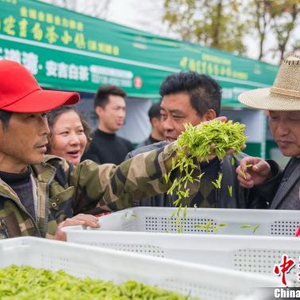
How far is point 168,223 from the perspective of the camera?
6.94 ft

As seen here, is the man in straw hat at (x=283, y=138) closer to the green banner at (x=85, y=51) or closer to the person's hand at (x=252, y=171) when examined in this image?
the person's hand at (x=252, y=171)

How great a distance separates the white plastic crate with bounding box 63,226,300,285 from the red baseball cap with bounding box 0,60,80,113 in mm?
617

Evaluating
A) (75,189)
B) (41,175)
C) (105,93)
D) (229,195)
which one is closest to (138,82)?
(105,93)

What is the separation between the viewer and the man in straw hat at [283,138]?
89.9 inches

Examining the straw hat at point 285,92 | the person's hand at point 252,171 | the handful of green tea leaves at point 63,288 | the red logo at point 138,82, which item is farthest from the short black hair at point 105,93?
the handful of green tea leaves at point 63,288

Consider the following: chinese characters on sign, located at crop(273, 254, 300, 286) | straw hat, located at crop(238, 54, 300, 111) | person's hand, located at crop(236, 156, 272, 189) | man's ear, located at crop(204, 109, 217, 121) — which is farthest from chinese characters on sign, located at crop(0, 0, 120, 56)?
chinese characters on sign, located at crop(273, 254, 300, 286)

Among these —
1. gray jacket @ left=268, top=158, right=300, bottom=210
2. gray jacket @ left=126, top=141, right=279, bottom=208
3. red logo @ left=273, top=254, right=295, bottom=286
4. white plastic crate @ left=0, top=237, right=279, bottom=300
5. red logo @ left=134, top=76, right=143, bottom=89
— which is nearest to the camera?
white plastic crate @ left=0, top=237, right=279, bottom=300

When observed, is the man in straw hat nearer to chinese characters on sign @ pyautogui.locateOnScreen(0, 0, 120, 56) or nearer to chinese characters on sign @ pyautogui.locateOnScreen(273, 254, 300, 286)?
chinese characters on sign @ pyautogui.locateOnScreen(273, 254, 300, 286)

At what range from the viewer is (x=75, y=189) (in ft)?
7.16

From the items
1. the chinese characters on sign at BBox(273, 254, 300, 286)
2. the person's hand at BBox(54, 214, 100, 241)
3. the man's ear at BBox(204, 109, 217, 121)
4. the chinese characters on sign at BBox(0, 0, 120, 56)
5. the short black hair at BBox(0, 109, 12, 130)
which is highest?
the chinese characters on sign at BBox(0, 0, 120, 56)

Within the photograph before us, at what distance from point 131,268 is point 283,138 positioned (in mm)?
1225

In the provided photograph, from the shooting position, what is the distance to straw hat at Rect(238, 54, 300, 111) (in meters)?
2.29

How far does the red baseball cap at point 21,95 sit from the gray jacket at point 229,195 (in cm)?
65

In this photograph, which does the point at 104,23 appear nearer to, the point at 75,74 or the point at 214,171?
the point at 75,74
